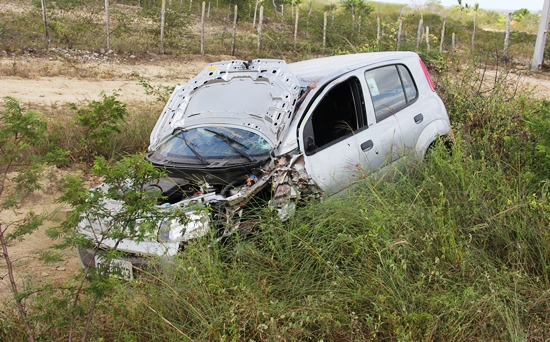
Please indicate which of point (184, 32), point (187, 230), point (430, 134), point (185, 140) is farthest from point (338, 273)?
point (184, 32)

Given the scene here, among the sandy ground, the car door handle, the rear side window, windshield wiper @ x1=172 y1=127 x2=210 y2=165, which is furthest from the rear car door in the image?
the sandy ground

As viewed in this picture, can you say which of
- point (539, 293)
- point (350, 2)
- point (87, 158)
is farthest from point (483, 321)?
point (350, 2)

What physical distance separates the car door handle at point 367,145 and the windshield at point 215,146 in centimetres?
97

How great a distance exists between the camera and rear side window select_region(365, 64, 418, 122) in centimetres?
546

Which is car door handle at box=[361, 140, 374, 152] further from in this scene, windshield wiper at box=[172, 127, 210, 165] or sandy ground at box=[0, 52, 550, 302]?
sandy ground at box=[0, 52, 550, 302]

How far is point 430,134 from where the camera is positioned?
225 inches

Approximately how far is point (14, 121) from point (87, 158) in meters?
4.22

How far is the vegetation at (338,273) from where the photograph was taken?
3299mm

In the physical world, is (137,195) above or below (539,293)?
above

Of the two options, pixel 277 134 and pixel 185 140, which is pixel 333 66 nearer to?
pixel 277 134

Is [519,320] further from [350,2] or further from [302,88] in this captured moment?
[350,2]

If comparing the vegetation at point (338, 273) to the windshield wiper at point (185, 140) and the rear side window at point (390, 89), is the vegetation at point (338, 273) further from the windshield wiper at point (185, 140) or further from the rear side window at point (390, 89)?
the rear side window at point (390, 89)

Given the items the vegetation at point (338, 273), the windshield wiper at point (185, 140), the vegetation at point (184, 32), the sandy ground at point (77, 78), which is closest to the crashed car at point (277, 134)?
the windshield wiper at point (185, 140)

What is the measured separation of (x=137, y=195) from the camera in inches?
127
